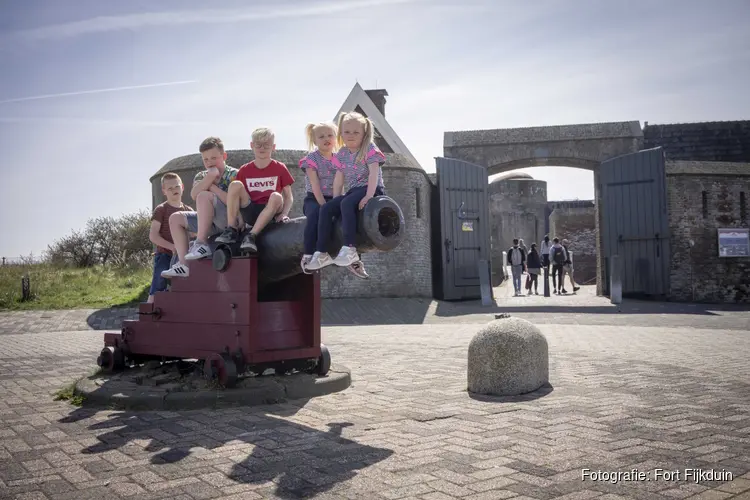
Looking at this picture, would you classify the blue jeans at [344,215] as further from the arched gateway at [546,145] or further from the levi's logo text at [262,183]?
the arched gateway at [546,145]

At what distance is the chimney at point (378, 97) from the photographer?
76.4ft

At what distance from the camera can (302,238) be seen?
492 cm

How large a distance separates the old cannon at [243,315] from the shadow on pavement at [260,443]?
0.60m

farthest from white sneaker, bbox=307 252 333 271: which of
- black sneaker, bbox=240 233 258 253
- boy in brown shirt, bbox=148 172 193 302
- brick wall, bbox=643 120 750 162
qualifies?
brick wall, bbox=643 120 750 162

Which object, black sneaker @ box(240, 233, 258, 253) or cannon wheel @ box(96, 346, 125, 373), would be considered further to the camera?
cannon wheel @ box(96, 346, 125, 373)

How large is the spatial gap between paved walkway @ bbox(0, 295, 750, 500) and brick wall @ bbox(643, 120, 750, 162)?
1388 centimetres

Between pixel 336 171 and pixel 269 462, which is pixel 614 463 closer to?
pixel 269 462

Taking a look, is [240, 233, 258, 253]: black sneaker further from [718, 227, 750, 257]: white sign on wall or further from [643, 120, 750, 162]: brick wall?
[643, 120, 750, 162]: brick wall

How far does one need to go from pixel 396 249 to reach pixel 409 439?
12.2 m

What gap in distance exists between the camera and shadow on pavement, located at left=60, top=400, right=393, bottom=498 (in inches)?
125

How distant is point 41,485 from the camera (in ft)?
10.2

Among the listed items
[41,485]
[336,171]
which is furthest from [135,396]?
[336,171]

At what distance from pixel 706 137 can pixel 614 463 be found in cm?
1880

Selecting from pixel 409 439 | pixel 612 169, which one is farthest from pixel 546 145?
pixel 409 439
